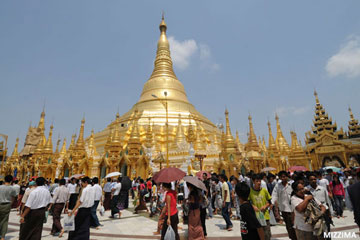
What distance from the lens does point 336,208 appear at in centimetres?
770

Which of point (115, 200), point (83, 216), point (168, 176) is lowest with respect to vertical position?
point (115, 200)

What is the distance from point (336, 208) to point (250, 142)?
20.8 metres

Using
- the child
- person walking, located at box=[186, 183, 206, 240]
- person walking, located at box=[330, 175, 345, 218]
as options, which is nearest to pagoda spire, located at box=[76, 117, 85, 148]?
person walking, located at box=[186, 183, 206, 240]

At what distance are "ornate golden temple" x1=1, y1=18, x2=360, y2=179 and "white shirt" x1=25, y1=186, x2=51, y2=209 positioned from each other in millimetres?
9832

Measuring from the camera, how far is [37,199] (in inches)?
189

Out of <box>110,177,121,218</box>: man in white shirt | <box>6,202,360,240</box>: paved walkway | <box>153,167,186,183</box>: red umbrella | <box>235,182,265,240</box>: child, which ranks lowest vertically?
<box>6,202,360,240</box>: paved walkway

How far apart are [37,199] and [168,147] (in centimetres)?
2137

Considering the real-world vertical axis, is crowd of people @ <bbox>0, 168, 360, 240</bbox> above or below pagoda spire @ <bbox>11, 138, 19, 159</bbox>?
below

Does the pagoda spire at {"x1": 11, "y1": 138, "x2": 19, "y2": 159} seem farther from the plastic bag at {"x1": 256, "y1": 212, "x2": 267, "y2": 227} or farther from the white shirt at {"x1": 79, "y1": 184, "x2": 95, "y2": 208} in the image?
the plastic bag at {"x1": 256, "y1": 212, "x2": 267, "y2": 227}

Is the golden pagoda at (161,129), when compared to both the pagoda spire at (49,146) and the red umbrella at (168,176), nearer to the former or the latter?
the pagoda spire at (49,146)

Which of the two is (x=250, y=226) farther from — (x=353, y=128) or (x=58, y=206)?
(x=353, y=128)

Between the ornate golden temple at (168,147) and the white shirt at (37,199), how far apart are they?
9.83 m

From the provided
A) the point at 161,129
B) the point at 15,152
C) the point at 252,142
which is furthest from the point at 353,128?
the point at 15,152

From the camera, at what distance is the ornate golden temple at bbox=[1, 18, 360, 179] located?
20.0 meters
